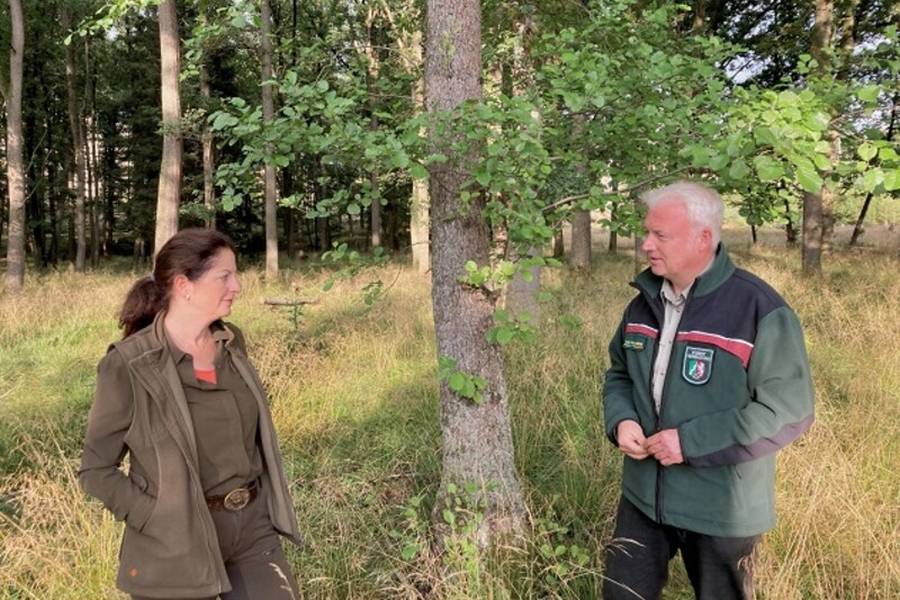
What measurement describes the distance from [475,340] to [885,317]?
6.18 meters

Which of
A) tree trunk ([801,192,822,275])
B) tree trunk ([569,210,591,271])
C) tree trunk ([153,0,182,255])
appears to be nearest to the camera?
tree trunk ([153,0,182,255])

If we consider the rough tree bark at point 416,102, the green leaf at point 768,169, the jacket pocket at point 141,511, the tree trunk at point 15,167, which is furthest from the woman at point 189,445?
the tree trunk at point 15,167

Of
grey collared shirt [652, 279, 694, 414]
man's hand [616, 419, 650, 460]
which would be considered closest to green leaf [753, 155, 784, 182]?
grey collared shirt [652, 279, 694, 414]

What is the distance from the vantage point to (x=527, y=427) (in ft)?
14.8

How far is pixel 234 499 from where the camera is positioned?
7.23 feet

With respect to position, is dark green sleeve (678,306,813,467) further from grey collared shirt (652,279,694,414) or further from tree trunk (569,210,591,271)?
tree trunk (569,210,591,271)

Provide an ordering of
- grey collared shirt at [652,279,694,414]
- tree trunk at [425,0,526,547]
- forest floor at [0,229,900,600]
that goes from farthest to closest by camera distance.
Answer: tree trunk at [425,0,526,547], forest floor at [0,229,900,600], grey collared shirt at [652,279,694,414]

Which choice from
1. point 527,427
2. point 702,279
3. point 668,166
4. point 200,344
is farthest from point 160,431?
point 527,427

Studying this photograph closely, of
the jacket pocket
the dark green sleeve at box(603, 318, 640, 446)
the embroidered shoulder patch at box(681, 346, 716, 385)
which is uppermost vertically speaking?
the embroidered shoulder patch at box(681, 346, 716, 385)

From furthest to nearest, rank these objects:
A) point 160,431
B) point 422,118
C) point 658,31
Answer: point 658,31 → point 422,118 → point 160,431

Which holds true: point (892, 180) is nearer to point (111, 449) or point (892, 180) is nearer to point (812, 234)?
point (111, 449)

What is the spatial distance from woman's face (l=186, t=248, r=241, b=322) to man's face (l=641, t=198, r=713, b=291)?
154 centimetres

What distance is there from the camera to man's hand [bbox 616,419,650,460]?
84.2 inches

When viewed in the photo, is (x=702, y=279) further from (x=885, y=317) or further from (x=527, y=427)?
(x=885, y=317)
